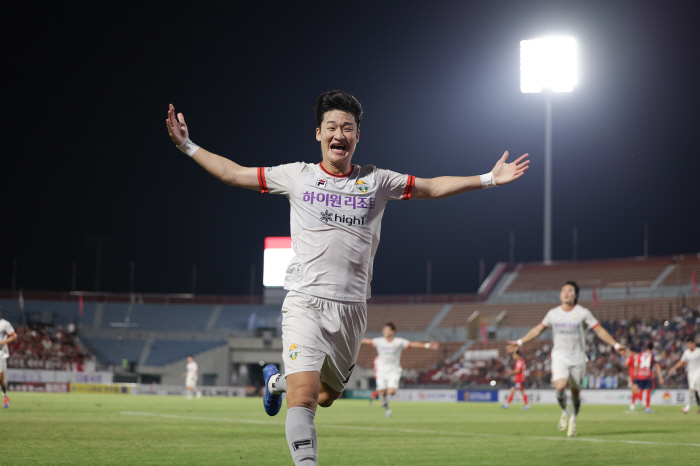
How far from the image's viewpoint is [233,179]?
5.74 meters

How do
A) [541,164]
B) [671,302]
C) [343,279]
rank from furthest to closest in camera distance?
[541,164]
[671,302]
[343,279]

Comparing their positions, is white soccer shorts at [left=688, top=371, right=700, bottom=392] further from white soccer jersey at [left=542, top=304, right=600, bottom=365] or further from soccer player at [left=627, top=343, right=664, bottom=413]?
white soccer jersey at [left=542, top=304, right=600, bottom=365]

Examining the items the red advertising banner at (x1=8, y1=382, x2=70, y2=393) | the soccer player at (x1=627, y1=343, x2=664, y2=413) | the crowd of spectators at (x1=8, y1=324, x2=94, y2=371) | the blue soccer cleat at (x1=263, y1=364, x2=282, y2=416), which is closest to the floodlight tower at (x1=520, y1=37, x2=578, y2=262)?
the soccer player at (x1=627, y1=343, x2=664, y2=413)

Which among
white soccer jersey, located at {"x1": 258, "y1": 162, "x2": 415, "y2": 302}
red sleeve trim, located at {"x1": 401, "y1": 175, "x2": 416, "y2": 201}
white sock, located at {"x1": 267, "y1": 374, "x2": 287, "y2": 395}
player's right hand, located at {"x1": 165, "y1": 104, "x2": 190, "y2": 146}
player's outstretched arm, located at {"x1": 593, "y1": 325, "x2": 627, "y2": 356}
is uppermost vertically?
player's right hand, located at {"x1": 165, "y1": 104, "x2": 190, "y2": 146}

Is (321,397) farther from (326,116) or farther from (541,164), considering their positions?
(541,164)

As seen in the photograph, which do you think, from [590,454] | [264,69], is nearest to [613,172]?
[264,69]

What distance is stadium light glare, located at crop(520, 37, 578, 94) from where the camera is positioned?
41625 mm

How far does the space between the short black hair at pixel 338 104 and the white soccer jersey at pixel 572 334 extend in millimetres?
9254

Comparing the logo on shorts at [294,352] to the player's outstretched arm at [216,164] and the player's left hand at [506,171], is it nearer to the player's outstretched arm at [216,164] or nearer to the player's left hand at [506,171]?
the player's outstretched arm at [216,164]

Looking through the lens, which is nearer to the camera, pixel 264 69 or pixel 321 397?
pixel 321 397

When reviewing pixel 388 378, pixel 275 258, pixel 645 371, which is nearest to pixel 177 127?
pixel 388 378

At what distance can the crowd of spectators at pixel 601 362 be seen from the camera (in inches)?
1540

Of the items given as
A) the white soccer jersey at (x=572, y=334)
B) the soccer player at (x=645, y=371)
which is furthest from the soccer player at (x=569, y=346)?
the soccer player at (x=645, y=371)

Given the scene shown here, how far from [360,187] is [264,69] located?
51.8m
